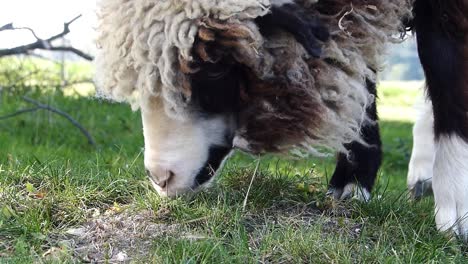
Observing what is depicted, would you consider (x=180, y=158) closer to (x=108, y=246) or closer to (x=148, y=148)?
(x=148, y=148)

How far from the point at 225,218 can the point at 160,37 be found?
89 centimetres

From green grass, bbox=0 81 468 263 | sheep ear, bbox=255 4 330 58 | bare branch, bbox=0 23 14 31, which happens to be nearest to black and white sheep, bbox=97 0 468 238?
sheep ear, bbox=255 4 330 58

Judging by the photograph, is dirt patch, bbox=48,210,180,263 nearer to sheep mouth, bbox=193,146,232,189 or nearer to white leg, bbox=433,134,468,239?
sheep mouth, bbox=193,146,232,189

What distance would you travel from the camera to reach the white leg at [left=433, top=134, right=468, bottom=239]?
13.4 feet

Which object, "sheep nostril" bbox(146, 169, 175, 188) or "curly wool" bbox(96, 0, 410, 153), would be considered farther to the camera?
"sheep nostril" bbox(146, 169, 175, 188)

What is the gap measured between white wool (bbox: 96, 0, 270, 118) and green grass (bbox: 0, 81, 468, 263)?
57 centimetres

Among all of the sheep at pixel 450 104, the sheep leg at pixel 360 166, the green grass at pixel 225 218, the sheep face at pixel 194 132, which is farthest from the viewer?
the sheep leg at pixel 360 166

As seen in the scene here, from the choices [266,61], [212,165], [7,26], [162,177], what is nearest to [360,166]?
[212,165]

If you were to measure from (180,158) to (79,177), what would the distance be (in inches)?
34.9

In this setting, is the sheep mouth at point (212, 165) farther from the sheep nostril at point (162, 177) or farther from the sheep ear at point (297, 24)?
the sheep ear at point (297, 24)

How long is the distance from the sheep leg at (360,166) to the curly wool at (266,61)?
0.61 metres

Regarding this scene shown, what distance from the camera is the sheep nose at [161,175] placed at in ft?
12.3

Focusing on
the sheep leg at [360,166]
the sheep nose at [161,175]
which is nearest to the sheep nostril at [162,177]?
the sheep nose at [161,175]

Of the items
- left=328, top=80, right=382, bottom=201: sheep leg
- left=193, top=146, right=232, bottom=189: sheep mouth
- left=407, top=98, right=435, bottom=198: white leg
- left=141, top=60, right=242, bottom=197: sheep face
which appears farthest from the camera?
left=407, top=98, right=435, bottom=198: white leg
